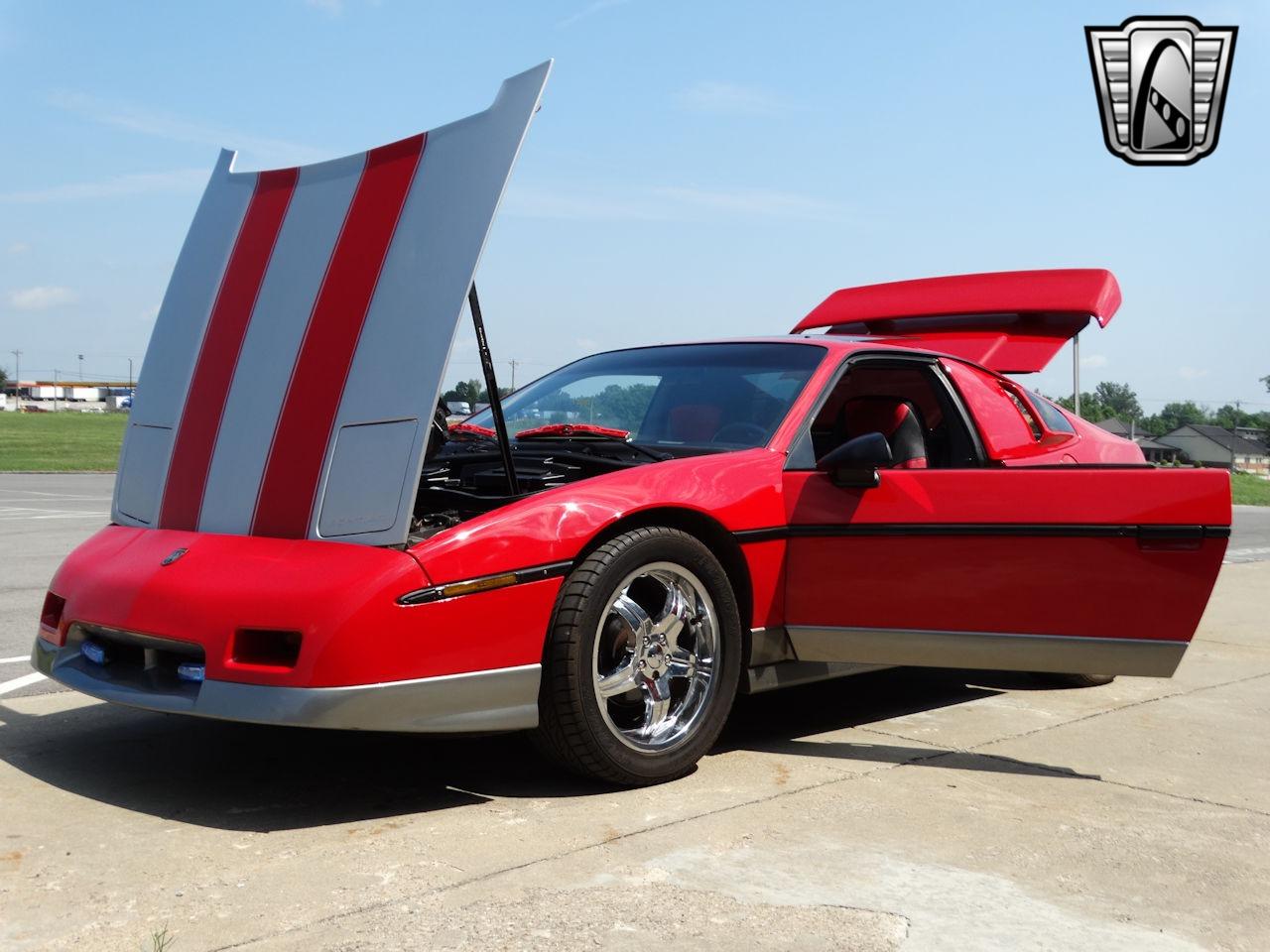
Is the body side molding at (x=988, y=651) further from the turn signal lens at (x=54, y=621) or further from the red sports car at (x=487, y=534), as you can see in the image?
the turn signal lens at (x=54, y=621)

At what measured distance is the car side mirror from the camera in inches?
167

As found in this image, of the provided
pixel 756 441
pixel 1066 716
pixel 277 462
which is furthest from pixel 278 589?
pixel 1066 716

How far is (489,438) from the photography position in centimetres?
515

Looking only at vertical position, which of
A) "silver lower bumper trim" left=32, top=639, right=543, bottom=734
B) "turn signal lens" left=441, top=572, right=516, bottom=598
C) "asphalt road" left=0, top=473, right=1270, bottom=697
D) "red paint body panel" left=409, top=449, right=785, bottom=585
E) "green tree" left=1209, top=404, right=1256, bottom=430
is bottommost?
"asphalt road" left=0, top=473, right=1270, bottom=697

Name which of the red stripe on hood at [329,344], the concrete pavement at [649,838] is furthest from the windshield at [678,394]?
the red stripe on hood at [329,344]

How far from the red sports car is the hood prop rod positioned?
16 millimetres

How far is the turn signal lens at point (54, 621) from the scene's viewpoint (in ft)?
13.3

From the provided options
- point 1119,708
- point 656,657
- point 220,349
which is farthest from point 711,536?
point 1119,708

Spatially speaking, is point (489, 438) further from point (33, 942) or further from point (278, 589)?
point (33, 942)

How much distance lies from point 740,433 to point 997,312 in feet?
9.73

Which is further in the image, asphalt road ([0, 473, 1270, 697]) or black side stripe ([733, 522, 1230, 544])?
asphalt road ([0, 473, 1270, 697])

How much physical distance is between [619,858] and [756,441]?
176 cm

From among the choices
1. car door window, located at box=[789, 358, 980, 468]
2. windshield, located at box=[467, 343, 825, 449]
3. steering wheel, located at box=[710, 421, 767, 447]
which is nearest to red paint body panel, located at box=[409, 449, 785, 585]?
steering wheel, located at box=[710, 421, 767, 447]

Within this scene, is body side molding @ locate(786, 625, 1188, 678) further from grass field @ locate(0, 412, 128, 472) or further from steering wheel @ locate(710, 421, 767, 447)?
grass field @ locate(0, 412, 128, 472)
